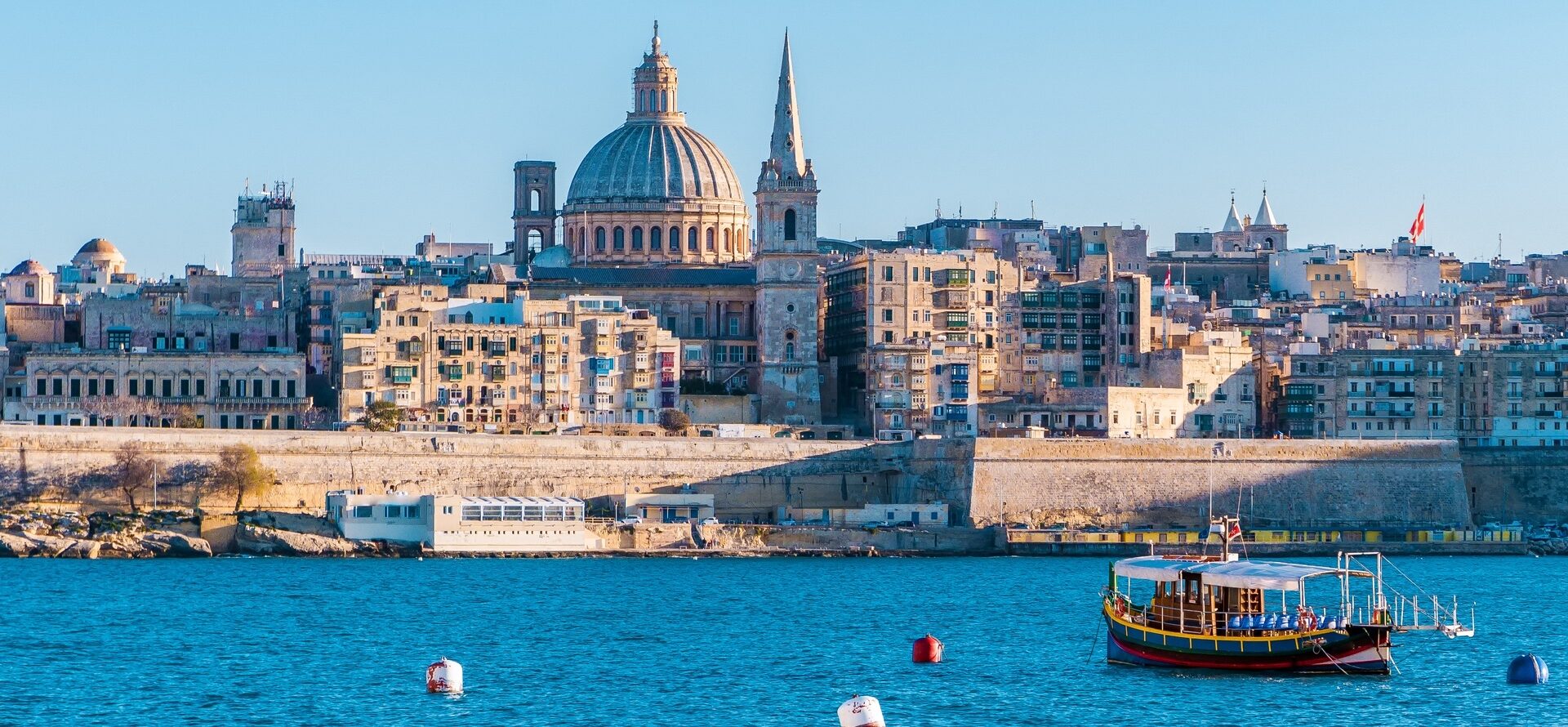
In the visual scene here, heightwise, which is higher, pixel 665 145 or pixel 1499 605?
pixel 665 145

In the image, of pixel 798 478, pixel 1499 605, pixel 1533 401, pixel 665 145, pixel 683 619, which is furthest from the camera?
pixel 665 145

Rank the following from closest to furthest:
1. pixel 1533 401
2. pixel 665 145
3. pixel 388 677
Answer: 1. pixel 388 677
2. pixel 1533 401
3. pixel 665 145

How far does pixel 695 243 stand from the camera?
115m

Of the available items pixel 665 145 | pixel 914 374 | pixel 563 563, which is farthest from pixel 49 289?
pixel 563 563

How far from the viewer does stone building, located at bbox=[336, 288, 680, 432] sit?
9300cm

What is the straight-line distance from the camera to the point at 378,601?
66125 millimetres

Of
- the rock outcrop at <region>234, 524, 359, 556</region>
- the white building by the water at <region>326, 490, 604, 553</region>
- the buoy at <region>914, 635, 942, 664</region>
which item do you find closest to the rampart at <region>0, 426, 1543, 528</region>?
the white building by the water at <region>326, 490, 604, 553</region>

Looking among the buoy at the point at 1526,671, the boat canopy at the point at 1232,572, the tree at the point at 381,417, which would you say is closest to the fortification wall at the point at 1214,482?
the tree at the point at 381,417

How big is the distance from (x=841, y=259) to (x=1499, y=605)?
50.2m

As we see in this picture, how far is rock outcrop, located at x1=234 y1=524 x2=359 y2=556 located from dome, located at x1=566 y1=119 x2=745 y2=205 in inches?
1457

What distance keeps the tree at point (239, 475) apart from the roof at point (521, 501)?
5486mm

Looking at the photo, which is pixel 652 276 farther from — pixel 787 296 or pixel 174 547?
pixel 174 547

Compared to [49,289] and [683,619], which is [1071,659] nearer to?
[683,619]

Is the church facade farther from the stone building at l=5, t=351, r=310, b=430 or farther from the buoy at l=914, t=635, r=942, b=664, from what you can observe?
the buoy at l=914, t=635, r=942, b=664
